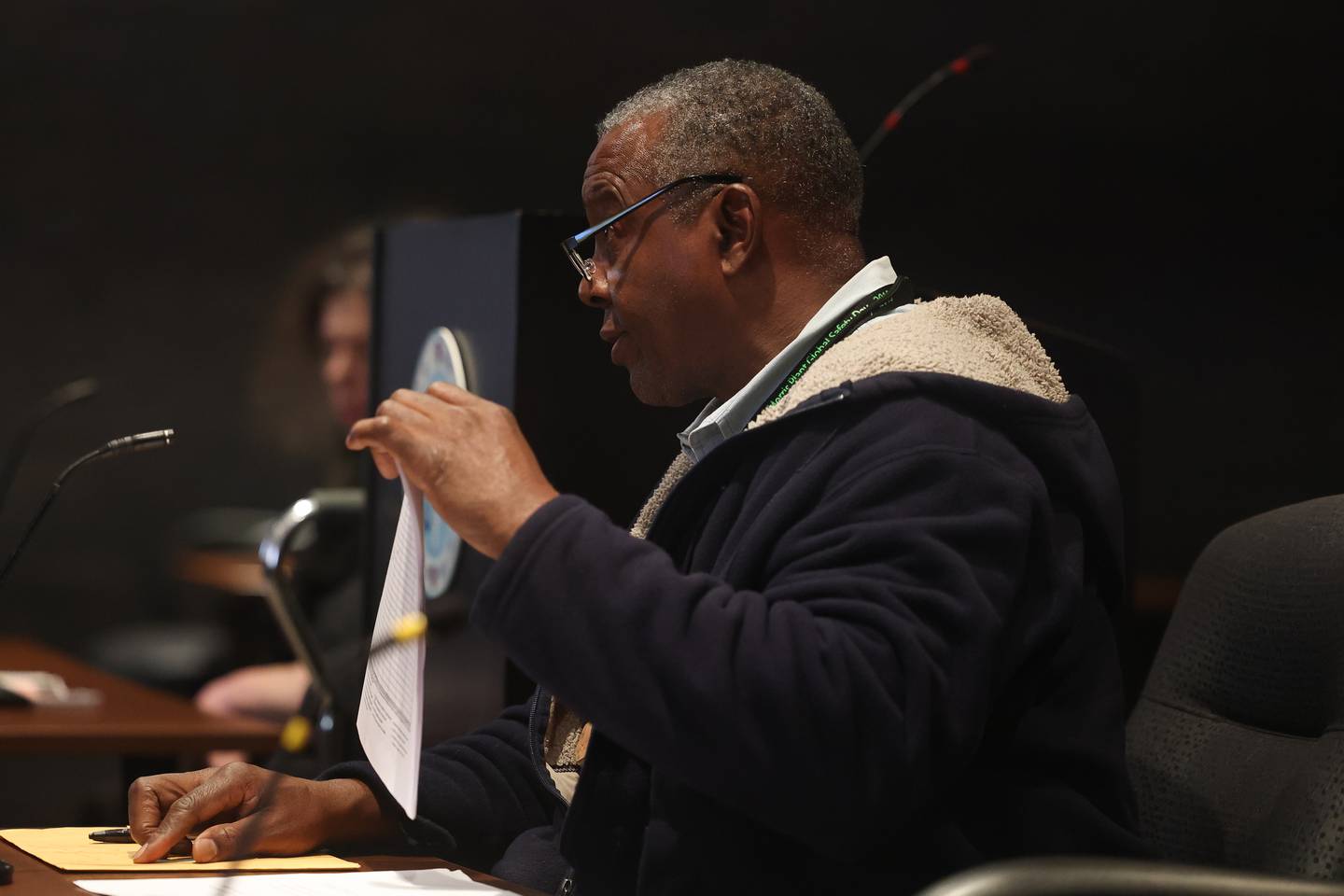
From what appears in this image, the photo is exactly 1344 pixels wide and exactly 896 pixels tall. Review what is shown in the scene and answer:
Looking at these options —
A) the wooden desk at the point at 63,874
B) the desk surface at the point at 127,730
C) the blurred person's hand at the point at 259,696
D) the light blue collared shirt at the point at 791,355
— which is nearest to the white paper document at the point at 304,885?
the wooden desk at the point at 63,874

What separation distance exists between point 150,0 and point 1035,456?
3794 mm

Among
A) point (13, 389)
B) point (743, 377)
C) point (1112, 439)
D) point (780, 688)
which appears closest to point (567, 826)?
point (780, 688)

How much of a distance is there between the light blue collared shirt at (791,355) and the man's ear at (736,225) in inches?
3.2

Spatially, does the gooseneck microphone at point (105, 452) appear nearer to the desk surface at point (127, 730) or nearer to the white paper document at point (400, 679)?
the white paper document at point (400, 679)

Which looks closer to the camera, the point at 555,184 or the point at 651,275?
the point at 651,275

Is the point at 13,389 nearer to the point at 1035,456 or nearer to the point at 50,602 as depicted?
the point at 50,602

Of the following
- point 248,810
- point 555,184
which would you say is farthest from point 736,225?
point 555,184

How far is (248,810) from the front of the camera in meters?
1.28

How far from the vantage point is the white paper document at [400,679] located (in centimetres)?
107

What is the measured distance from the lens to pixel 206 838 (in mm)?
1213

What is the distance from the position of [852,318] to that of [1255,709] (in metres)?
0.45

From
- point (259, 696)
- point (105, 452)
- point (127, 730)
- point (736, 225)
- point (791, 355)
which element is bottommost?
point (259, 696)

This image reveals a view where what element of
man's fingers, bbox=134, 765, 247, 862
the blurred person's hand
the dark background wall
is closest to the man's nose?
man's fingers, bbox=134, 765, 247, 862

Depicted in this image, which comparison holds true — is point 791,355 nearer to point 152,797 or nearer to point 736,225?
point 736,225
